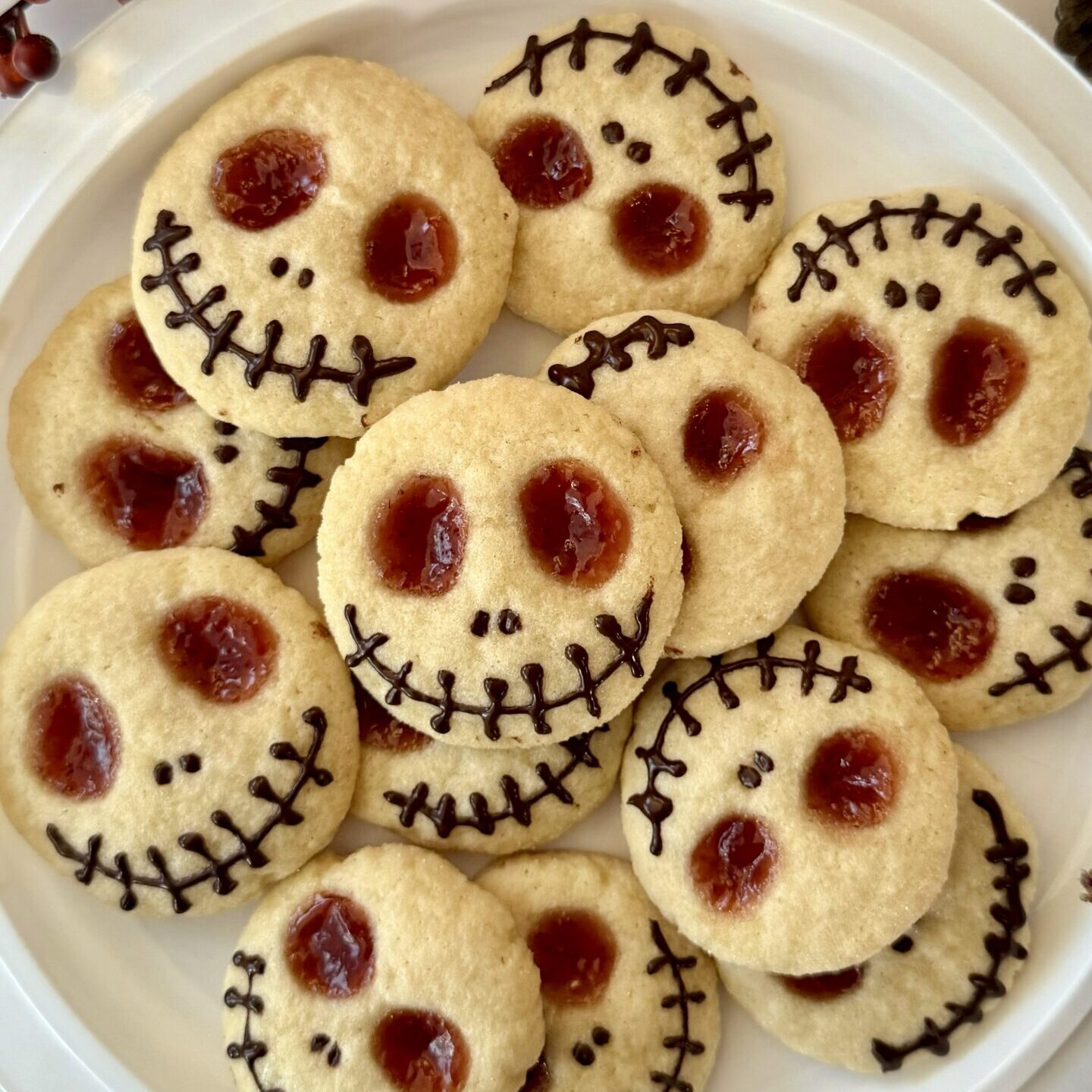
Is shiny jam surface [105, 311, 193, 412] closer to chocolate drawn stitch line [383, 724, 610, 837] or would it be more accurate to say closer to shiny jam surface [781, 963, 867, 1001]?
chocolate drawn stitch line [383, 724, 610, 837]

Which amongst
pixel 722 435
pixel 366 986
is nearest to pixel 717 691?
pixel 722 435

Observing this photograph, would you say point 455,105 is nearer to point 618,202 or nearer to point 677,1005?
point 618,202

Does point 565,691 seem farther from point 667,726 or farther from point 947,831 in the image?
point 947,831

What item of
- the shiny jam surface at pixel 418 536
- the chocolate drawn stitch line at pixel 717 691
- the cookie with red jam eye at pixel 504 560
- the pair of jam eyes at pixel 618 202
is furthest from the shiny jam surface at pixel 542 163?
the chocolate drawn stitch line at pixel 717 691

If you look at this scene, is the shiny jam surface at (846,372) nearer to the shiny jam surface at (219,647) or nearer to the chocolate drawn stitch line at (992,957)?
the chocolate drawn stitch line at (992,957)

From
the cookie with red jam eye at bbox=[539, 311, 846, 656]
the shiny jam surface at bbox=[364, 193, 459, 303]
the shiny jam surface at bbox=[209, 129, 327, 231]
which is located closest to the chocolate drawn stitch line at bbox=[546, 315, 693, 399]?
the cookie with red jam eye at bbox=[539, 311, 846, 656]

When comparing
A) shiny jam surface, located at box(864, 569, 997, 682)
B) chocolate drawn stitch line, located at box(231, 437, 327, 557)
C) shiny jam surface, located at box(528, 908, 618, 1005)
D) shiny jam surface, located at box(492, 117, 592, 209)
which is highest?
shiny jam surface, located at box(492, 117, 592, 209)

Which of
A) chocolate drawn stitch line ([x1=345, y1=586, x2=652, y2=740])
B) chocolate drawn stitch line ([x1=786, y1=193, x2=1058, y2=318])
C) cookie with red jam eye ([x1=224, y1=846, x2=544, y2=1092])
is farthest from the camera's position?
chocolate drawn stitch line ([x1=786, y1=193, x2=1058, y2=318])
